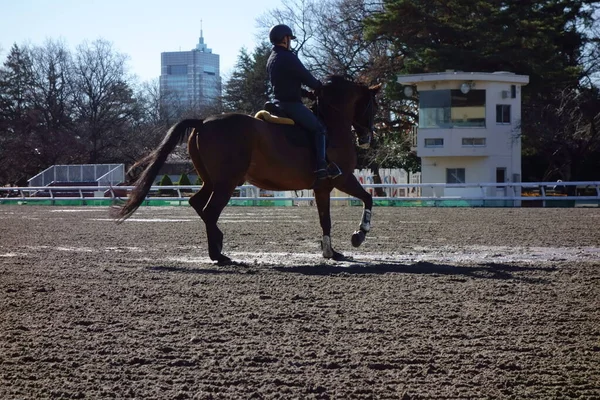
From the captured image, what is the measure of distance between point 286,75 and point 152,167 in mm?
2037

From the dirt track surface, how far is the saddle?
1750 mm

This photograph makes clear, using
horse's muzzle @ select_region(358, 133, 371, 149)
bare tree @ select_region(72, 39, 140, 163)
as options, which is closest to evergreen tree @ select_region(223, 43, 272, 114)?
bare tree @ select_region(72, 39, 140, 163)

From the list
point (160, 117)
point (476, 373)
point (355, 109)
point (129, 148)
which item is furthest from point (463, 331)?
point (160, 117)

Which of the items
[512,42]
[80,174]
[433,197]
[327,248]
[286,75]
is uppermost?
[512,42]

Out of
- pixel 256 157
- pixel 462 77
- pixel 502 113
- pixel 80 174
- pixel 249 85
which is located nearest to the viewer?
pixel 256 157

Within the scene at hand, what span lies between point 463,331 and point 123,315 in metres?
2.58

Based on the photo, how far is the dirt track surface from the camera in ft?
15.3

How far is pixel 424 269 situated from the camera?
972 cm

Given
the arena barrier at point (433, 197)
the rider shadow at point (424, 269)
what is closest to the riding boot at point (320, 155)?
the rider shadow at point (424, 269)

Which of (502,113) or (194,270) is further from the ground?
(502,113)

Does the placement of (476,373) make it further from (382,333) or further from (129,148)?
(129,148)

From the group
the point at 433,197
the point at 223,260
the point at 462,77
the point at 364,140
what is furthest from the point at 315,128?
the point at 462,77

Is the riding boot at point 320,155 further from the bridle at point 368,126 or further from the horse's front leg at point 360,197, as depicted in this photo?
the bridle at point 368,126

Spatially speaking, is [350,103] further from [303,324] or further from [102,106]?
[102,106]
